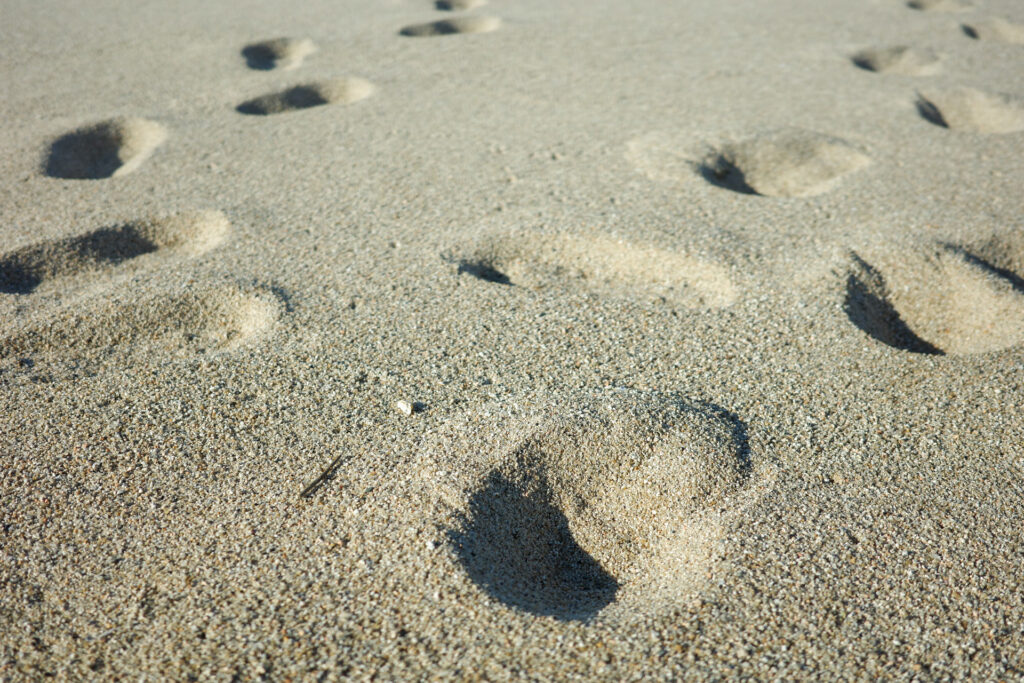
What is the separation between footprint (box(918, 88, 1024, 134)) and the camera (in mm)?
3348

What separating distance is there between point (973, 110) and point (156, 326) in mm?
3544

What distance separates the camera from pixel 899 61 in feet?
13.2

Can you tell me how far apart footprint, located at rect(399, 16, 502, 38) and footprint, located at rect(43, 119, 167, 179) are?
172 cm

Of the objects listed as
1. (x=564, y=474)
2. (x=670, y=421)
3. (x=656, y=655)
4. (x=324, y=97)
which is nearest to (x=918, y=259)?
(x=670, y=421)

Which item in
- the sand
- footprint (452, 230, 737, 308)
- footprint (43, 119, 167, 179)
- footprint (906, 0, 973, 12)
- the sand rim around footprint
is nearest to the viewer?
the sand

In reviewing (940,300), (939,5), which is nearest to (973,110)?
(940,300)

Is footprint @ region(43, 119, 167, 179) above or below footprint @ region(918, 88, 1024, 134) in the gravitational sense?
below

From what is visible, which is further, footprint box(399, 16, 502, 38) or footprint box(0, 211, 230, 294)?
footprint box(399, 16, 502, 38)

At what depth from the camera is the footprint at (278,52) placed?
404 centimetres

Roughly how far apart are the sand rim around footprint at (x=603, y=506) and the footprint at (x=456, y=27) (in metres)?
3.36

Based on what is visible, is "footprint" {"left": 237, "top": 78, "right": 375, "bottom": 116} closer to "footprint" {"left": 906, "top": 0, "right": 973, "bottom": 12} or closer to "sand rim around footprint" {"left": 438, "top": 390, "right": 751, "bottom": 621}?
"sand rim around footprint" {"left": 438, "top": 390, "right": 751, "bottom": 621}

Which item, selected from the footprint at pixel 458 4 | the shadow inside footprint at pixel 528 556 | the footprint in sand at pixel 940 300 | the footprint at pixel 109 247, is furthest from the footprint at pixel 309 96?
the shadow inside footprint at pixel 528 556

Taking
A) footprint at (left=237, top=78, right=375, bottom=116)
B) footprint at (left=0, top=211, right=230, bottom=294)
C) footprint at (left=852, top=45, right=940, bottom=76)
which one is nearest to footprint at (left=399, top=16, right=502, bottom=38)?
footprint at (left=237, top=78, right=375, bottom=116)

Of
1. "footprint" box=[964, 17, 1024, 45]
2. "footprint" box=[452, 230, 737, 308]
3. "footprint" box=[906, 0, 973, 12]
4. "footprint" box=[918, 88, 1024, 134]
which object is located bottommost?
"footprint" box=[452, 230, 737, 308]
